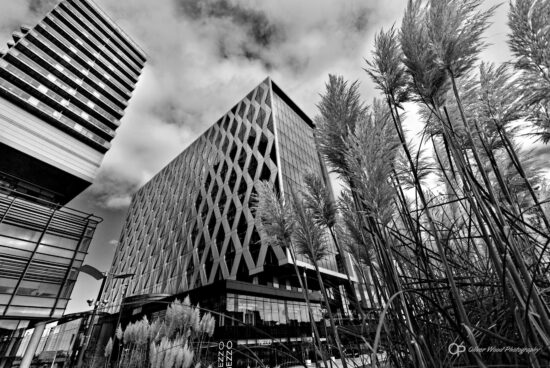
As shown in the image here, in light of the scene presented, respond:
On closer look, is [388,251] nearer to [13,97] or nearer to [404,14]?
[404,14]

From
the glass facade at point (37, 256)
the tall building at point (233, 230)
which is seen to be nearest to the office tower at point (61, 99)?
the glass facade at point (37, 256)

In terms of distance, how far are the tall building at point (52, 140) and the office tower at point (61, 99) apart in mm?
72

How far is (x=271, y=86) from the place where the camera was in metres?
26.6

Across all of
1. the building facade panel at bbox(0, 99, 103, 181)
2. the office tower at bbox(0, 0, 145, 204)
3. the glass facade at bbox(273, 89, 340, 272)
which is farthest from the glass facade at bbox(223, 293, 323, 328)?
the building facade panel at bbox(0, 99, 103, 181)

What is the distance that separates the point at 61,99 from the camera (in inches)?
781

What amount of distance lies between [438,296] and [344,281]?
21.5m

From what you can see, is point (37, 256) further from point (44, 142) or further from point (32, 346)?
point (44, 142)

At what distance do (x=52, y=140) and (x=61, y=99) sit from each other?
14.2 ft

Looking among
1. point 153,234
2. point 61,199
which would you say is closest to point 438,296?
point 61,199

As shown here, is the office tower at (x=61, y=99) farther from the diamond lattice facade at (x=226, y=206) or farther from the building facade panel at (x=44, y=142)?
the diamond lattice facade at (x=226, y=206)

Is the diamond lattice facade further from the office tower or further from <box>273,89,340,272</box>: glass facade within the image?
the office tower

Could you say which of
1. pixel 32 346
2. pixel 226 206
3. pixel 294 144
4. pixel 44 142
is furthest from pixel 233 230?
pixel 44 142

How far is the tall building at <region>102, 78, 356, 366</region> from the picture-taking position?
15062mm

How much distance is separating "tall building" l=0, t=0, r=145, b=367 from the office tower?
72 mm
